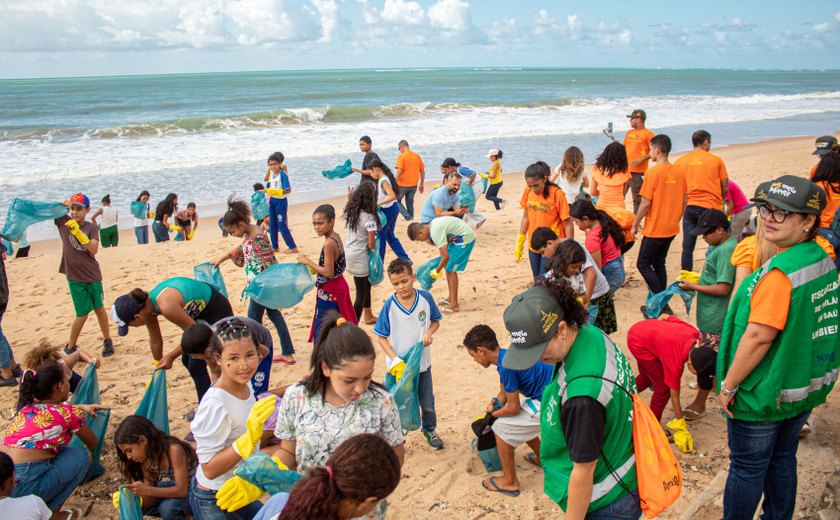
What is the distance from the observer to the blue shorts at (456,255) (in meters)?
6.92

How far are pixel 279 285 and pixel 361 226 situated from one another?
1209 millimetres

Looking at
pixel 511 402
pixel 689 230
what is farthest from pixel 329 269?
pixel 689 230

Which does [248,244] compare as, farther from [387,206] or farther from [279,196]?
[279,196]

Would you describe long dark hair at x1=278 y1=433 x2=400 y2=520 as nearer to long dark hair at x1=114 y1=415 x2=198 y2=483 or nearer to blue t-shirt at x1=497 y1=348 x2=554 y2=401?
blue t-shirt at x1=497 y1=348 x2=554 y2=401

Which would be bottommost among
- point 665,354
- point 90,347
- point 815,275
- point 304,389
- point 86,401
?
point 90,347

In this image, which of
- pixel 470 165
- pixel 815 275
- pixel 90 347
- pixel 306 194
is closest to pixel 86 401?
pixel 90 347

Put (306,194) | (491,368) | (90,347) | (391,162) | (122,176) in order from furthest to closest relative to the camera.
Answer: (391,162) → (122,176) → (306,194) → (90,347) → (491,368)

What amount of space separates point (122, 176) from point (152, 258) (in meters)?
8.80

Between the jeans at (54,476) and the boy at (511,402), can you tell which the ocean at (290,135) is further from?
the boy at (511,402)

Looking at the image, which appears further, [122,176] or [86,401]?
[122,176]

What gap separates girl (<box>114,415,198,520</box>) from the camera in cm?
349

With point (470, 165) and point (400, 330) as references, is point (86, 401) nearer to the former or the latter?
point (400, 330)

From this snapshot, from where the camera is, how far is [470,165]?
17875 millimetres

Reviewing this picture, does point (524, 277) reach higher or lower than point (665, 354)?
lower
